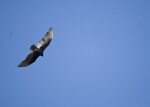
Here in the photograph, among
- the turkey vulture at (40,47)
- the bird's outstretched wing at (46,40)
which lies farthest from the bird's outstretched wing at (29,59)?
the bird's outstretched wing at (46,40)

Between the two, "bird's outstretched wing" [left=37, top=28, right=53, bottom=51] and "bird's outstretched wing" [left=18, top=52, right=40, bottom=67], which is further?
"bird's outstretched wing" [left=18, top=52, right=40, bottom=67]

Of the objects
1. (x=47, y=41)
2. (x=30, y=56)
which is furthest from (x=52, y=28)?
(x=30, y=56)

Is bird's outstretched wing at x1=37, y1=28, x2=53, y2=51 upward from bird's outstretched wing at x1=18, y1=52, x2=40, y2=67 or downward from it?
upward

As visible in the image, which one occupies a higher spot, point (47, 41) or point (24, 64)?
point (47, 41)

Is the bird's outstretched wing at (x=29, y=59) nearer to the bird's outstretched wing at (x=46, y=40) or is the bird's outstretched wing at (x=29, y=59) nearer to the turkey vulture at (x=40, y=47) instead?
the turkey vulture at (x=40, y=47)

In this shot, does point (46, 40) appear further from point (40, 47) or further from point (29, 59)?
point (29, 59)

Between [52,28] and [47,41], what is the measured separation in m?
1.18

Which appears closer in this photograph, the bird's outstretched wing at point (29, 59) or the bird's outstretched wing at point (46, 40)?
the bird's outstretched wing at point (46, 40)

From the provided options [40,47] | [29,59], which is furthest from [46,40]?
[29,59]

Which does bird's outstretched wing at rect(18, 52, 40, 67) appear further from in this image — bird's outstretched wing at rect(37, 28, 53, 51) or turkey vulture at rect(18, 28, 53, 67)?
bird's outstretched wing at rect(37, 28, 53, 51)

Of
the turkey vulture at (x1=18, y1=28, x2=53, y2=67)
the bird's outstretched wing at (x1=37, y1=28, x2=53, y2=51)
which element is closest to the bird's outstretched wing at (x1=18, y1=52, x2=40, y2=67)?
the turkey vulture at (x1=18, y1=28, x2=53, y2=67)

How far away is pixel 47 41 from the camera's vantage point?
2372 centimetres

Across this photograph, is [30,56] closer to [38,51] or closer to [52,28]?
[38,51]

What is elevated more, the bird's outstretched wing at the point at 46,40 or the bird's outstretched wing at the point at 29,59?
the bird's outstretched wing at the point at 46,40
